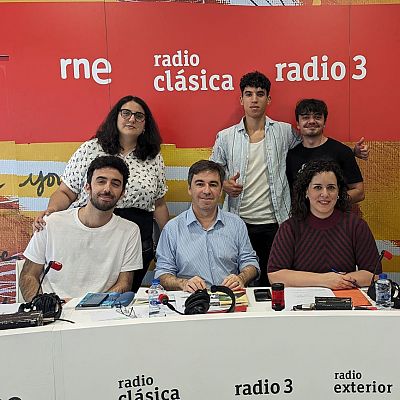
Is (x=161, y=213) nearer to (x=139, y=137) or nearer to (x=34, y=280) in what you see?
(x=139, y=137)

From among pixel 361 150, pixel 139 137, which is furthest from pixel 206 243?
pixel 361 150

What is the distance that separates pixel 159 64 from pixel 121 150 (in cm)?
72

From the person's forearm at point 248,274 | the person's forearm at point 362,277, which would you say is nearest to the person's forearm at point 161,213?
the person's forearm at point 248,274

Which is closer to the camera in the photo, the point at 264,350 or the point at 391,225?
the point at 264,350

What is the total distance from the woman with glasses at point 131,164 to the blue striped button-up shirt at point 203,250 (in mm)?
494

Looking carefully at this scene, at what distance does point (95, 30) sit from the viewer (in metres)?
3.90

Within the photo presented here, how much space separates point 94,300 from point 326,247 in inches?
45.6

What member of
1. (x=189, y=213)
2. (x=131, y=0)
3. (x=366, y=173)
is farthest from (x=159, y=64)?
(x=366, y=173)

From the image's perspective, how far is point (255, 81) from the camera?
143 inches

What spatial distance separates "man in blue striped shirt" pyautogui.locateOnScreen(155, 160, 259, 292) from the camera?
303 centimetres

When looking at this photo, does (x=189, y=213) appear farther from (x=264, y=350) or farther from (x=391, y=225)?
(x=391, y=225)

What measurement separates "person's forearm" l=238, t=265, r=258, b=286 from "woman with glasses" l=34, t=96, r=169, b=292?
75cm

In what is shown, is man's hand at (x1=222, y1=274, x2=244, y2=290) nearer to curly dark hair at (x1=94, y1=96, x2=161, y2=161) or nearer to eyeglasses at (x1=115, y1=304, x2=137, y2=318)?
eyeglasses at (x1=115, y1=304, x2=137, y2=318)

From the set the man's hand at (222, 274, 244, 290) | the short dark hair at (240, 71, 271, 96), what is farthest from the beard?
the short dark hair at (240, 71, 271, 96)
